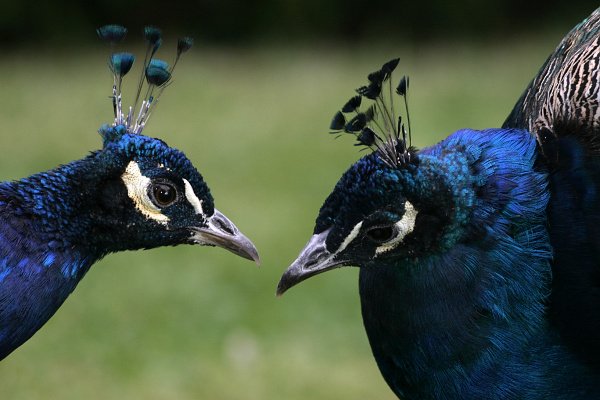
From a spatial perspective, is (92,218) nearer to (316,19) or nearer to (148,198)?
(148,198)

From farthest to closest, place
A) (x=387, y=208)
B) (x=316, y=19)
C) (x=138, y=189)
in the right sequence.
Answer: (x=316, y=19)
(x=138, y=189)
(x=387, y=208)

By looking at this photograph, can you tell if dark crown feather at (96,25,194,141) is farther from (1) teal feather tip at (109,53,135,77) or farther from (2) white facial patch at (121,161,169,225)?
(2) white facial patch at (121,161,169,225)

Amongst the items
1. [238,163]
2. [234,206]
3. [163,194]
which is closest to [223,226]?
[163,194]

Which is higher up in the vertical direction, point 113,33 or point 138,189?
point 113,33

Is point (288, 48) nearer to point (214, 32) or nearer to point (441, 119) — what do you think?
point (214, 32)

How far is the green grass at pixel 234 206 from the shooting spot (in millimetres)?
3715

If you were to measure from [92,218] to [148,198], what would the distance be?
0.43 feet

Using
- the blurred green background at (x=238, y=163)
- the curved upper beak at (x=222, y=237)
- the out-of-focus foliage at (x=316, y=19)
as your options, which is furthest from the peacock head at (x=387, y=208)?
the out-of-focus foliage at (x=316, y=19)

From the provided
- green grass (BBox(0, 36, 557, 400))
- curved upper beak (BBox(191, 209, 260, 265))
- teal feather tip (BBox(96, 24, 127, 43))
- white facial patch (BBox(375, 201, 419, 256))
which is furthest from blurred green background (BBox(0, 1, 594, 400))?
white facial patch (BBox(375, 201, 419, 256))

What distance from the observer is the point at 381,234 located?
2.00 meters

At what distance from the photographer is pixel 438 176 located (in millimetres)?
1973

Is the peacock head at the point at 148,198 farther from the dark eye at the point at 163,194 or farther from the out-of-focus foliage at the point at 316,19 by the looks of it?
the out-of-focus foliage at the point at 316,19

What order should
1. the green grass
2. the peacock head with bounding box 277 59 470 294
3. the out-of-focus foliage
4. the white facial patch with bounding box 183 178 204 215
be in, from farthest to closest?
the out-of-focus foliage
the green grass
the white facial patch with bounding box 183 178 204 215
the peacock head with bounding box 277 59 470 294

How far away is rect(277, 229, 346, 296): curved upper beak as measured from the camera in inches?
79.8
